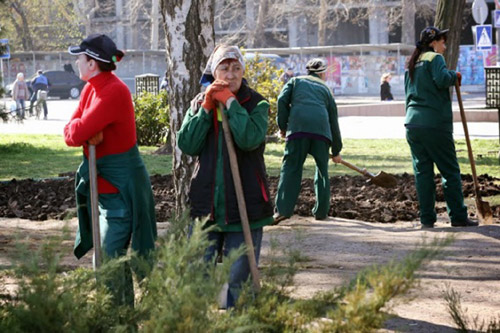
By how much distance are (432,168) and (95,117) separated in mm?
4822

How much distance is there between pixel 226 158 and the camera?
16.7 ft

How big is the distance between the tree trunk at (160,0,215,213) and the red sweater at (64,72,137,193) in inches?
74.8

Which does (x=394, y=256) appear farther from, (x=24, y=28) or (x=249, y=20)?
(x=24, y=28)

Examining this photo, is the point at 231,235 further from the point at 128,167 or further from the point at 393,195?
the point at 393,195

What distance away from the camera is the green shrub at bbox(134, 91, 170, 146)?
66.7 feet

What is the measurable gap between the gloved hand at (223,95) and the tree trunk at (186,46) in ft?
7.51

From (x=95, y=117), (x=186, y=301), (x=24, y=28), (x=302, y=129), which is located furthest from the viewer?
(x=24, y=28)

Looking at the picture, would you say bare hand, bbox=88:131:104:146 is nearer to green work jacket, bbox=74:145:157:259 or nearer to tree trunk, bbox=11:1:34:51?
green work jacket, bbox=74:145:157:259

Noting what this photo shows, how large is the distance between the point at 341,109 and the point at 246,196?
28.2 m

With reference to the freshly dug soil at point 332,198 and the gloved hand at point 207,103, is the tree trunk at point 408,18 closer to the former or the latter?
the freshly dug soil at point 332,198

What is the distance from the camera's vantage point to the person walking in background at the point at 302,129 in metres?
9.45

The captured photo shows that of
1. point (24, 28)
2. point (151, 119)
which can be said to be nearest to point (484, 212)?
point (151, 119)

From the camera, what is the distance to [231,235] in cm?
516

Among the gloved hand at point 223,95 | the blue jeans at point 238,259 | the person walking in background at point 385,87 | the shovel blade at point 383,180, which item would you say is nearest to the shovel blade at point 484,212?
the shovel blade at point 383,180
